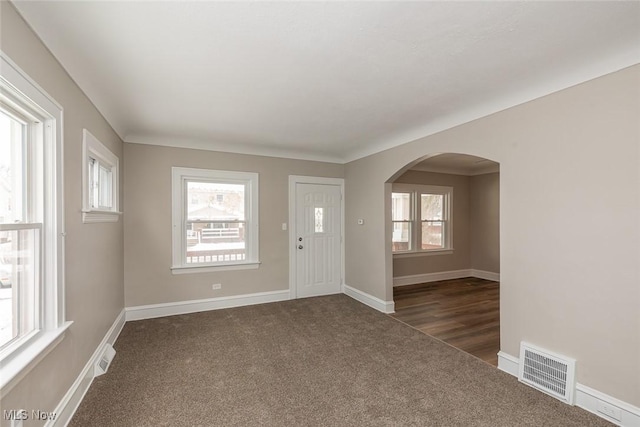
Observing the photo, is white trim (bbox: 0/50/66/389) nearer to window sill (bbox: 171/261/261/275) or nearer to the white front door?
window sill (bbox: 171/261/261/275)

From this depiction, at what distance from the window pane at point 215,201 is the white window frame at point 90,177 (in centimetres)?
94

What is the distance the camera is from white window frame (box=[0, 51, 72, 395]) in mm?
1590

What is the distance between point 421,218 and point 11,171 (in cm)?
602

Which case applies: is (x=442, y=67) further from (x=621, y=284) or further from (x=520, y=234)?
(x=621, y=284)

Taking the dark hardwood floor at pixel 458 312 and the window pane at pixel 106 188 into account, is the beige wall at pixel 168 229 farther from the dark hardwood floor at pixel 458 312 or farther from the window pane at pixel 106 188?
the dark hardwood floor at pixel 458 312

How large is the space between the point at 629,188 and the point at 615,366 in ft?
3.96

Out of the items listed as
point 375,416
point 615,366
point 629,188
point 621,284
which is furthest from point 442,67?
point 375,416

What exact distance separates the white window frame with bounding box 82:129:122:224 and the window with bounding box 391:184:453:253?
15.2ft

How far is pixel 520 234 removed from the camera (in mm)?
2590

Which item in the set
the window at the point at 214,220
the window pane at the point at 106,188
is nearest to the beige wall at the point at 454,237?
the window at the point at 214,220

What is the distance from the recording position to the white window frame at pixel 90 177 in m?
2.32

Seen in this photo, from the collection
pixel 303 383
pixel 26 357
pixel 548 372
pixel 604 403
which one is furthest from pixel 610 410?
pixel 26 357

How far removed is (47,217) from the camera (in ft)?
5.78

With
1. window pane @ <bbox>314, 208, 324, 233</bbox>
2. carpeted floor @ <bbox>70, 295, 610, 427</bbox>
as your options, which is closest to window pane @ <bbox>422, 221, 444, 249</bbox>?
window pane @ <bbox>314, 208, 324, 233</bbox>
